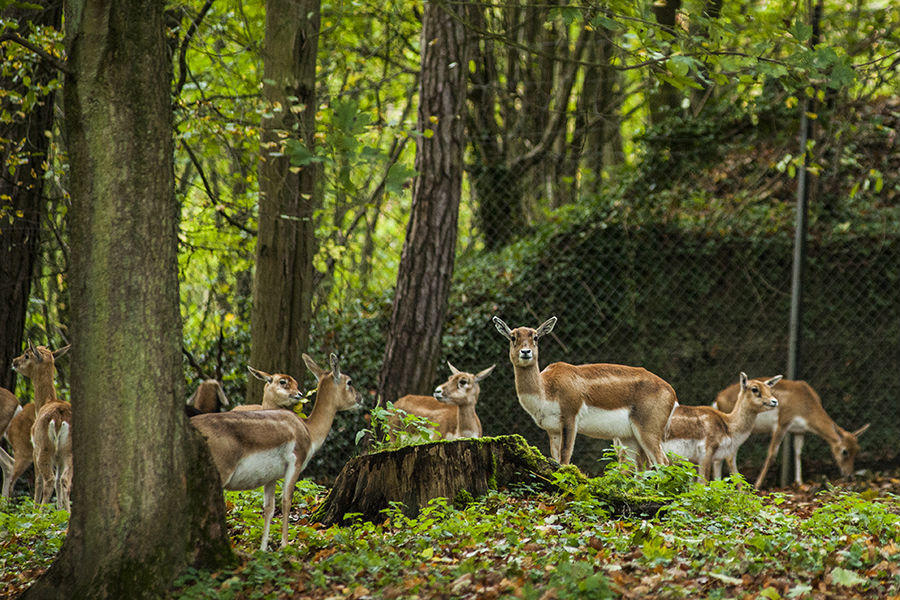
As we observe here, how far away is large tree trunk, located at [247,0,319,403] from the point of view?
33.0 feet

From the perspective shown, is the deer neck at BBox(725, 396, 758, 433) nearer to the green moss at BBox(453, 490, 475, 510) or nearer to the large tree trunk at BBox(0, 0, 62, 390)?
the green moss at BBox(453, 490, 475, 510)

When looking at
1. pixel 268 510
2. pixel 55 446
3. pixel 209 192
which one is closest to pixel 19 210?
pixel 209 192

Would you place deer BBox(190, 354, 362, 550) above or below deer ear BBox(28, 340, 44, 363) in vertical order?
below

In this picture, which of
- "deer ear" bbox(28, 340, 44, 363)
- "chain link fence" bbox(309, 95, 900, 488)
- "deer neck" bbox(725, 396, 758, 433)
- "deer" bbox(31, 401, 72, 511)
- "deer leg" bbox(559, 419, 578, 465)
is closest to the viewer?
"deer" bbox(31, 401, 72, 511)

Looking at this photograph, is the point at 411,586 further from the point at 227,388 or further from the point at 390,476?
the point at 227,388

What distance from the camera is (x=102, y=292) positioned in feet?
17.2

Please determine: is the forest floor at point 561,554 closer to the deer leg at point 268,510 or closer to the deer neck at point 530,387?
the deer leg at point 268,510

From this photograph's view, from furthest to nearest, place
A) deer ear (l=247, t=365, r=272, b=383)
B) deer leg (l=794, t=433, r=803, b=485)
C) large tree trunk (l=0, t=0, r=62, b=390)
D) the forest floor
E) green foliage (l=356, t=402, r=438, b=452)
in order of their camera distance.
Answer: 1. deer leg (l=794, t=433, r=803, b=485)
2. large tree trunk (l=0, t=0, r=62, b=390)
3. deer ear (l=247, t=365, r=272, b=383)
4. green foliage (l=356, t=402, r=438, b=452)
5. the forest floor

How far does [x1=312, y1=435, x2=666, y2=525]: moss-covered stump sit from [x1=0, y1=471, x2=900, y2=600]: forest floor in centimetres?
17

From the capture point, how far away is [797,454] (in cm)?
1127

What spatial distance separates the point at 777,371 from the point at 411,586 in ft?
26.1

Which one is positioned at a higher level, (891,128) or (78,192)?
(891,128)

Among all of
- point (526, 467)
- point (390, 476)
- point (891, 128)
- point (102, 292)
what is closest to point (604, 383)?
point (526, 467)

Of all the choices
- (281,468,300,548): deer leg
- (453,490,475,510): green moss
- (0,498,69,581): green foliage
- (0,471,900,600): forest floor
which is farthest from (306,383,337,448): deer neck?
(0,498,69,581): green foliage
